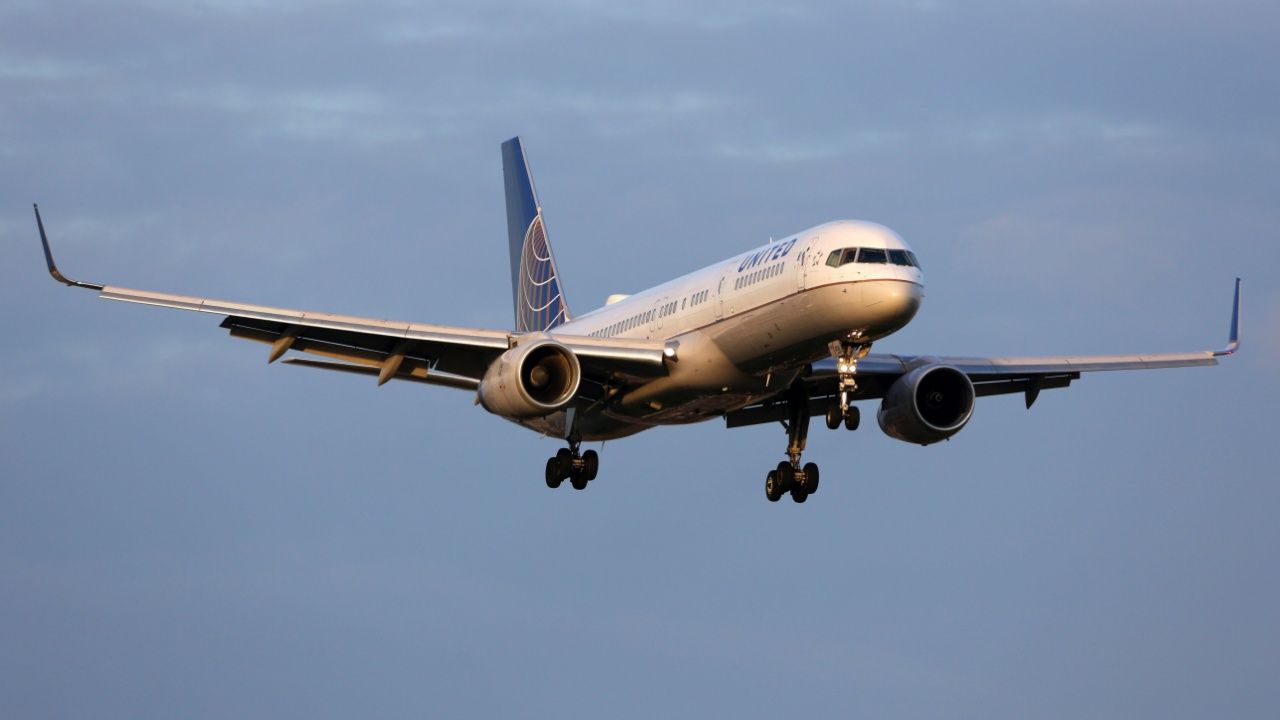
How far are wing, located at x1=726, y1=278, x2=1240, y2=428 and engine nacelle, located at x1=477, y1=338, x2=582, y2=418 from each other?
20.2ft

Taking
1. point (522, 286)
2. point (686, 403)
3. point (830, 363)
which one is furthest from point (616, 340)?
point (522, 286)

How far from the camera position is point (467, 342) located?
45.2 metres

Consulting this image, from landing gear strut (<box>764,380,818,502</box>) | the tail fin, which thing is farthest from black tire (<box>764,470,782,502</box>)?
the tail fin

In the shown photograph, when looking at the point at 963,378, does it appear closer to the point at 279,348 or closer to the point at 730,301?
the point at 730,301

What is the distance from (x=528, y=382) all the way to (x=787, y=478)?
7.97 metres

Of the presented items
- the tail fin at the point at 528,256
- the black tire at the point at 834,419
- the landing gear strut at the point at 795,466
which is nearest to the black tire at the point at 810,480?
the landing gear strut at the point at 795,466

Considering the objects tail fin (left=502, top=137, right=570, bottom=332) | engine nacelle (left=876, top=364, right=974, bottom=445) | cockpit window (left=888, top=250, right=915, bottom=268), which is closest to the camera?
cockpit window (left=888, top=250, right=915, bottom=268)

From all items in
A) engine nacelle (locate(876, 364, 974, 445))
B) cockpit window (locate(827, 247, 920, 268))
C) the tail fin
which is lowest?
engine nacelle (locate(876, 364, 974, 445))

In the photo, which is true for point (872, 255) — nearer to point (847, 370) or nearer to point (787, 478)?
point (847, 370)

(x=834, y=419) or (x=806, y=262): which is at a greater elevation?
(x=806, y=262)

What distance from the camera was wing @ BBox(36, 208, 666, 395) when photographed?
1715 inches

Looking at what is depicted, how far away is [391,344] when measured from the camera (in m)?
46.2

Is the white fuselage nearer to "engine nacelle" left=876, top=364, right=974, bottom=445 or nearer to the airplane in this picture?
the airplane

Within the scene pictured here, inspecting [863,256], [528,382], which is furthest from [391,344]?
[863,256]
